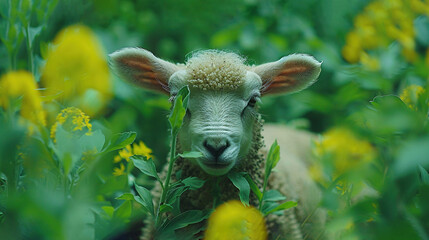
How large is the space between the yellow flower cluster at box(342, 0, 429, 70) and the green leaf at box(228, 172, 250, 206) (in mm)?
1722

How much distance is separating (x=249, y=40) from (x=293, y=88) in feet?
6.74

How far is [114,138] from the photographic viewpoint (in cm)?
154

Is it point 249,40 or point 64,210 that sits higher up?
point 64,210

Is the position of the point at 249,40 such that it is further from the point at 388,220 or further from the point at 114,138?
the point at 388,220

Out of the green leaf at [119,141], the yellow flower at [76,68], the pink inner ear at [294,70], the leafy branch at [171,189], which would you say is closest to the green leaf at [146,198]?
the leafy branch at [171,189]

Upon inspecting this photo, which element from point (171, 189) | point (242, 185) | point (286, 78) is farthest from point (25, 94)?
point (286, 78)

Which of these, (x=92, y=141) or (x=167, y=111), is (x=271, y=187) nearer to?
(x=167, y=111)

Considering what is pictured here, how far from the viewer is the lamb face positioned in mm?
1856

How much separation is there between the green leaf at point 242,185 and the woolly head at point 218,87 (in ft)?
0.24

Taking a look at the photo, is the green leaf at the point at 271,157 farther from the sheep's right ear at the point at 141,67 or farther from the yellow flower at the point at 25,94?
the yellow flower at the point at 25,94

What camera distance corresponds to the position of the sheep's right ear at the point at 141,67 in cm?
220

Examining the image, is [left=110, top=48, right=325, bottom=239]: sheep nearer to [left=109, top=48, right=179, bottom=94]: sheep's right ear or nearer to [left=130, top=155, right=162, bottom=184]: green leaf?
[left=109, top=48, right=179, bottom=94]: sheep's right ear

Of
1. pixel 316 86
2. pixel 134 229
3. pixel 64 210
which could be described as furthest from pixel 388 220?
pixel 316 86

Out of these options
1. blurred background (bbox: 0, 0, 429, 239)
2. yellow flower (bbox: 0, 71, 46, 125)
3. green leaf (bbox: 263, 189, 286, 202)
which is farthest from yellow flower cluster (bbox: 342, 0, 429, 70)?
yellow flower (bbox: 0, 71, 46, 125)
